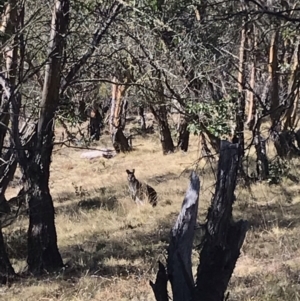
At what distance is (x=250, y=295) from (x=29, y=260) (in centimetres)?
331

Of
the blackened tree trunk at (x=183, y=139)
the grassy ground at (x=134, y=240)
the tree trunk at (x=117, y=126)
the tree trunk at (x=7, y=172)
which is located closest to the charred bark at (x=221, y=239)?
the grassy ground at (x=134, y=240)

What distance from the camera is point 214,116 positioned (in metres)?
12.4

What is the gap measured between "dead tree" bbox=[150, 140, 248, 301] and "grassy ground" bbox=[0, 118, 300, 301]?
72.4 inches

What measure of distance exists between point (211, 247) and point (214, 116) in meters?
7.98

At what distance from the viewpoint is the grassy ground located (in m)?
7.22

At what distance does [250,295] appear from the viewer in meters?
6.44

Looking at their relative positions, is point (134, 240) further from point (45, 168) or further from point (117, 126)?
point (117, 126)

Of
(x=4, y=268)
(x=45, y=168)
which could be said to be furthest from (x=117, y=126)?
(x=4, y=268)

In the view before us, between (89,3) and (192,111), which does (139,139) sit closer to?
(192,111)

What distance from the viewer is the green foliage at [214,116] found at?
11875mm

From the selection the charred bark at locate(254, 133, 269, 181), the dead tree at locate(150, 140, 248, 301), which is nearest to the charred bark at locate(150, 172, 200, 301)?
the dead tree at locate(150, 140, 248, 301)

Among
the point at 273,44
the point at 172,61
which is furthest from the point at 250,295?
the point at 273,44

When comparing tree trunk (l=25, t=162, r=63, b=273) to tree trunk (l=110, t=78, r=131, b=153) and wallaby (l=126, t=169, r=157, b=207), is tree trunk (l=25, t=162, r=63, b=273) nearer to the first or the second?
wallaby (l=126, t=169, r=157, b=207)

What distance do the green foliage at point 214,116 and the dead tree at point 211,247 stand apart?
708cm
